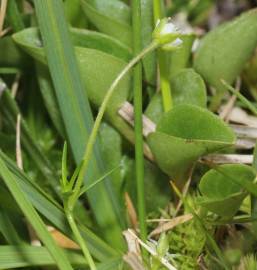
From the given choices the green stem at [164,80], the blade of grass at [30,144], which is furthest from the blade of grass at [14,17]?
the green stem at [164,80]

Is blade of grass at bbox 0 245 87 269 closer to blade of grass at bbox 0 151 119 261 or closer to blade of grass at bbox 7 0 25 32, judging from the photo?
blade of grass at bbox 0 151 119 261

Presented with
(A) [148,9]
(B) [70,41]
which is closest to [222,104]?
(A) [148,9]

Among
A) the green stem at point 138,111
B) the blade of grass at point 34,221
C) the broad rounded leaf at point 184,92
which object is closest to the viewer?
the blade of grass at point 34,221

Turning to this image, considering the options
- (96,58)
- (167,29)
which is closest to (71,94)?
(96,58)

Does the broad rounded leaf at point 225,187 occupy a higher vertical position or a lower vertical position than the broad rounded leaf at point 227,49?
lower

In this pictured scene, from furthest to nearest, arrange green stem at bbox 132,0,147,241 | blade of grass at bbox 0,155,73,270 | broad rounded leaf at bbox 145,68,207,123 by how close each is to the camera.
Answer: broad rounded leaf at bbox 145,68,207,123, green stem at bbox 132,0,147,241, blade of grass at bbox 0,155,73,270

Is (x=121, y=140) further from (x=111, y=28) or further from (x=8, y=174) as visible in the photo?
(x=8, y=174)

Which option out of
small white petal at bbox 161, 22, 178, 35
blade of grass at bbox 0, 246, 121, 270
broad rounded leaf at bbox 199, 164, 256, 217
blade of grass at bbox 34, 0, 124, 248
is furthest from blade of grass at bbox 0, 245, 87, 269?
small white petal at bbox 161, 22, 178, 35

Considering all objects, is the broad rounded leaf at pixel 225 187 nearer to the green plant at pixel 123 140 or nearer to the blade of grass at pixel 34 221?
the green plant at pixel 123 140
